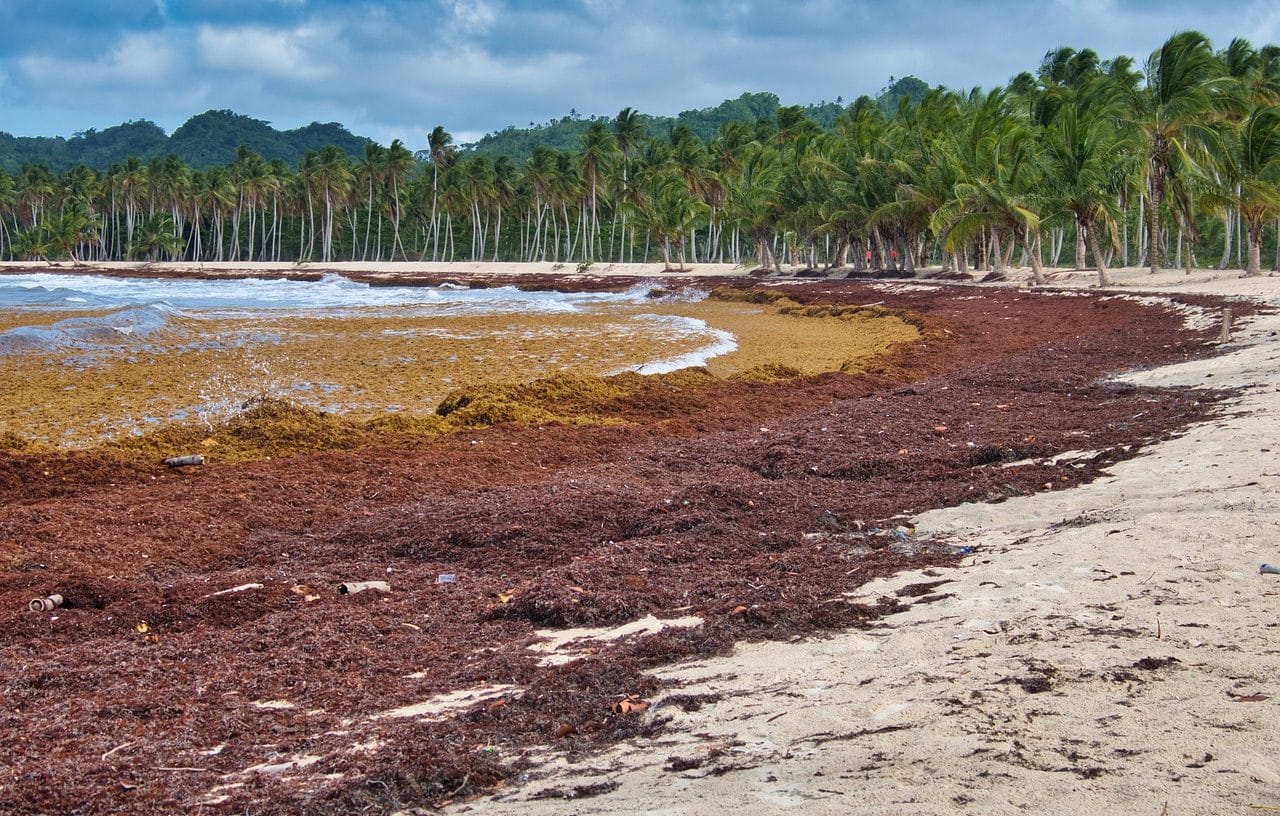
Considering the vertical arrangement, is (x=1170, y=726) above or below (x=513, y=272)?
below

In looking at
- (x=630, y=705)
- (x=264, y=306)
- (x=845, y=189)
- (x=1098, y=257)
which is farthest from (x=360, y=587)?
(x=845, y=189)

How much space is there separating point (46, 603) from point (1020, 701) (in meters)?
5.26

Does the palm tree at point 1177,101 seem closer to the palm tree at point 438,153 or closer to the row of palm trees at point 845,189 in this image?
the row of palm trees at point 845,189

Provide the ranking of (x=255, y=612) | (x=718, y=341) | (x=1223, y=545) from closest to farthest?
(x=1223, y=545) < (x=255, y=612) < (x=718, y=341)

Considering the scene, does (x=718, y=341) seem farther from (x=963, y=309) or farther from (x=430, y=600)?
(x=430, y=600)

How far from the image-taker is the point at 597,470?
9.31m

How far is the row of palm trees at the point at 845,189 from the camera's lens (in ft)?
106

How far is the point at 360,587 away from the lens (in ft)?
19.9

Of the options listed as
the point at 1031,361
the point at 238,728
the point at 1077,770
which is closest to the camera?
the point at 1077,770

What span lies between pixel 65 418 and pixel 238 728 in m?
10.1

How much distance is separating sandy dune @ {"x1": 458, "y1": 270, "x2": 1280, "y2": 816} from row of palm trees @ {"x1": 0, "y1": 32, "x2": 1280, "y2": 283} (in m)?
Result: 27.2

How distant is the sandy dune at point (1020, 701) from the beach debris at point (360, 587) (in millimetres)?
2542

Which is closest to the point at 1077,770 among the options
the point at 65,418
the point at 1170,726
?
the point at 1170,726

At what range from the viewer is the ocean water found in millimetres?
20375
